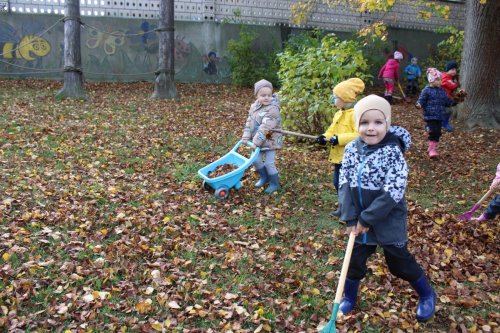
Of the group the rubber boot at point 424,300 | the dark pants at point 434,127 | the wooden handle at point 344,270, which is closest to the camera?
the wooden handle at point 344,270

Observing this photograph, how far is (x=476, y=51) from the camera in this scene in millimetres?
10938

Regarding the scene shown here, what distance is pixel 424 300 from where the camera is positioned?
3910 mm

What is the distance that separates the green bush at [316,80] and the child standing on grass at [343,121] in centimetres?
290

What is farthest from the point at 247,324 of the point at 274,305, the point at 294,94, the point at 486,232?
the point at 294,94

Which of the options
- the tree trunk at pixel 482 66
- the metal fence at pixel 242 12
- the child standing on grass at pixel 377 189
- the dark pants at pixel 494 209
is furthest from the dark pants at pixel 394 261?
the metal fence at pixel 242 12

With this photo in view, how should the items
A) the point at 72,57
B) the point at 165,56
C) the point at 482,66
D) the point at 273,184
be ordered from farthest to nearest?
the point at 165,56
the point at 72,57
the point at 482,66
the point at 273,184

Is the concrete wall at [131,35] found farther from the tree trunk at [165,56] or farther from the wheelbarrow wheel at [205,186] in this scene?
the wheelbarrow wheel at [205,186]

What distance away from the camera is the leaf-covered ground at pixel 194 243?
152 inches

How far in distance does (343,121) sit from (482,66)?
23.2ft

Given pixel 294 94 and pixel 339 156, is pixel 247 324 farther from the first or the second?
pixel 294 94

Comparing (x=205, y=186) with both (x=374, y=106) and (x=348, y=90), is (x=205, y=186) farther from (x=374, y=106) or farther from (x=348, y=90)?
(x=374, y=106)

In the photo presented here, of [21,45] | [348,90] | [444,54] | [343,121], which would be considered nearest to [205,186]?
[343,121]

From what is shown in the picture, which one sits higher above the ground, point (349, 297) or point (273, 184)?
point (273, 184)

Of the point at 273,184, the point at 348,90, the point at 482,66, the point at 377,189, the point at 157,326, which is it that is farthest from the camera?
the point at 482,66
